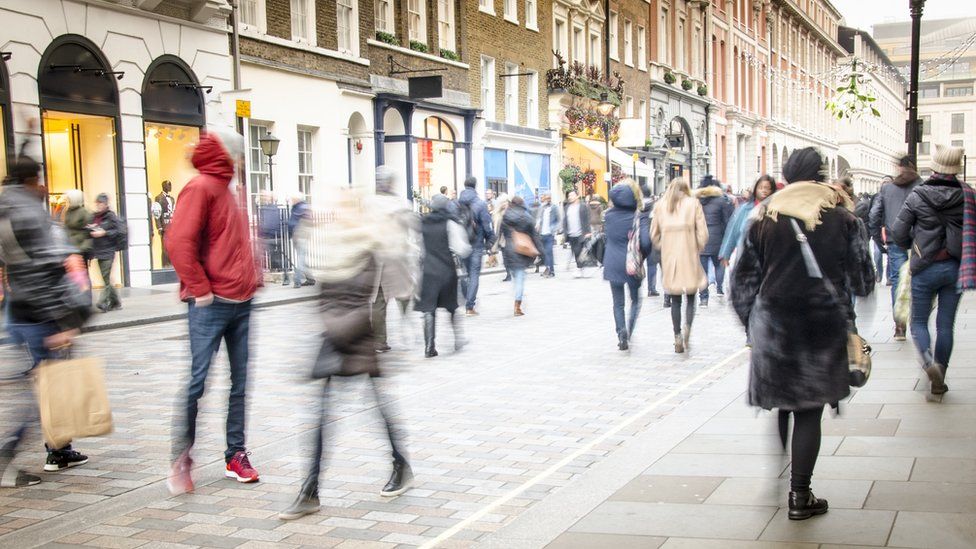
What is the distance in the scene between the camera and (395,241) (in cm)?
539

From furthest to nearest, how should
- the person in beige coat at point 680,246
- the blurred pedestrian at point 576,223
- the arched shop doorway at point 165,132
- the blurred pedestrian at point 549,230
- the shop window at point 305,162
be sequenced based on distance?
the shop window at point 305,162 < the blurred pedestrian at point 549,230 < the blurred pedestrian at point 576,223 < the arched shop doorway at point 165,132 < the person in beige coat at point 680,246

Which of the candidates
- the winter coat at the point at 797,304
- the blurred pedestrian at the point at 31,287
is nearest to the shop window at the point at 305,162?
the blurred pedestrian at the point at 31,287

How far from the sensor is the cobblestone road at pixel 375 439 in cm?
497

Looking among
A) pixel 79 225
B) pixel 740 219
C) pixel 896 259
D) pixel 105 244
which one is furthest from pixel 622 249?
pixel 105 244

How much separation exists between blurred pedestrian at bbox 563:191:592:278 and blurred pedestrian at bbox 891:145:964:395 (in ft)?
47.9

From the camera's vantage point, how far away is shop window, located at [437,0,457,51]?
2973 cm

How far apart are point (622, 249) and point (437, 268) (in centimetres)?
188

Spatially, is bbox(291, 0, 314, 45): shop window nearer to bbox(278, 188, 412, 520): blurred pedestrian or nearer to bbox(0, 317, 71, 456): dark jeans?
bbox(0, 317, 71, 456): dark jeans

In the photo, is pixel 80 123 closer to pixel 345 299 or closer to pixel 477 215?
pixel 477 215

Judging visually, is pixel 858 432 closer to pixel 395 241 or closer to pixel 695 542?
pixel 695 542

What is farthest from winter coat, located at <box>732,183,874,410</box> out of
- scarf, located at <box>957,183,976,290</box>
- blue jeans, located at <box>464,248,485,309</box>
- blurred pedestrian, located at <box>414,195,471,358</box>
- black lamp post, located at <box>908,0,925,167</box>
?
black lamp post, located at <box>908,0,925,167</box>

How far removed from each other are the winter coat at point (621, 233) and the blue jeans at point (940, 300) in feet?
11.5

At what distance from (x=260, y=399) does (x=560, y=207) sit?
1539 cm

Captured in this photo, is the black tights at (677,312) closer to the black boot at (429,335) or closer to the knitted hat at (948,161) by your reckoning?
the black boot at (429,335)
